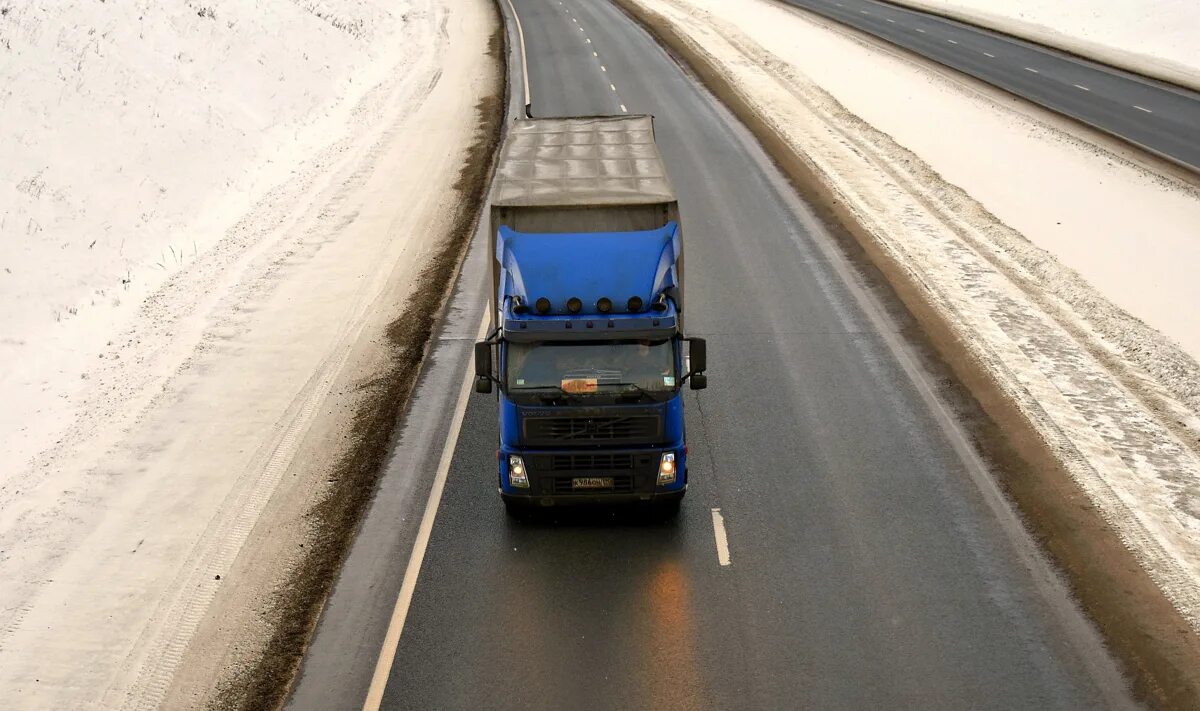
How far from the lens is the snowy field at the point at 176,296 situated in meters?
12.7

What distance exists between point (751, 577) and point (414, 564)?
13.2 ft

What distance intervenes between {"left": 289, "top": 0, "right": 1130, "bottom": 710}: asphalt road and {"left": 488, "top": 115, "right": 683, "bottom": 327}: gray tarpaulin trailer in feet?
9.63

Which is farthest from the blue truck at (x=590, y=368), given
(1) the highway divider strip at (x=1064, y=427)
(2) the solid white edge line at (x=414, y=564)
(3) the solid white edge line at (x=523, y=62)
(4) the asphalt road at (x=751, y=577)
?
(3) the solid white edge line at (x=523, y=62)

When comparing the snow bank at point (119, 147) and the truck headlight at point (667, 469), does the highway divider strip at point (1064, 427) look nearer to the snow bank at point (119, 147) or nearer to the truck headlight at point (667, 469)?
the truck headlight at point (667, 469)

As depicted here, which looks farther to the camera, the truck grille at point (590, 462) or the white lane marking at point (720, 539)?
the white lane marking at point (720, 539)

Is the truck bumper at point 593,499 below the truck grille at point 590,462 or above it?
below

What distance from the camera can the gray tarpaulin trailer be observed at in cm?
1525

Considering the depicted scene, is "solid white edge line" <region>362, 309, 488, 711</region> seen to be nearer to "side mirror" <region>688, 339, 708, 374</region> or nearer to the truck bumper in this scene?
the truck bumper

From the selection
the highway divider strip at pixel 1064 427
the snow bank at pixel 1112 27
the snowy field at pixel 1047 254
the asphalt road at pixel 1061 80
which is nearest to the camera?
the highway divider strip at pixel 1064 427

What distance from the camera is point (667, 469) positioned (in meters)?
13.3

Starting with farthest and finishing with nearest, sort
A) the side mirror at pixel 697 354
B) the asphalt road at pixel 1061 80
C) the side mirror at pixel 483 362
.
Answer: the asphalt road at pixel 1061 80
the side mirror at pixel 697 354
the side mirror at pixel 483 362

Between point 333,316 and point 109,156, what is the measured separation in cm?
1179

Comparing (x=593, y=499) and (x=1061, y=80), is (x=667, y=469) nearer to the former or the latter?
(x=593, y=499)

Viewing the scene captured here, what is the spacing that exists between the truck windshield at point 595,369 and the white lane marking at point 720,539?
2.07m
